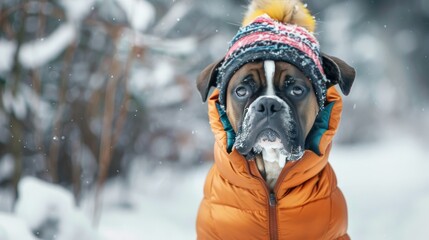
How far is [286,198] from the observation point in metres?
2.34

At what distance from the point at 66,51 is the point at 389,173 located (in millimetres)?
2168

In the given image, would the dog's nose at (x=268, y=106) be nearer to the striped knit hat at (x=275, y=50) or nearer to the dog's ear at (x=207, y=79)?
the striped knit hat at (x=275, y=50)

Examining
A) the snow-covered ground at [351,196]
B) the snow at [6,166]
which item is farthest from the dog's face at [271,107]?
the snow at [6,166]

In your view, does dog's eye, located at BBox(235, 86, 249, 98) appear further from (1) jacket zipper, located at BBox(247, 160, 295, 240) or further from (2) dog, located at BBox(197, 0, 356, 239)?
(1) jacket zipper, located at BBox(247, 160, 295, 240)

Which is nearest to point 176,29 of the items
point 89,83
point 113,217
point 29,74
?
point 89,83

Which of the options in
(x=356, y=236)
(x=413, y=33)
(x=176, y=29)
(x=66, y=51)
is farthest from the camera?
(x=413, y=33)

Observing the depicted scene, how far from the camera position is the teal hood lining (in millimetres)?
2334

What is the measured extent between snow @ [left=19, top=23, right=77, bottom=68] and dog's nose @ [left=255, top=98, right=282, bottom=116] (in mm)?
2009

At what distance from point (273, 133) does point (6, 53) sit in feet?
6.99

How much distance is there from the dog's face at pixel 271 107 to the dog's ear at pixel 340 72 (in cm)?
12

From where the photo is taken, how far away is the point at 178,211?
409 centimetres

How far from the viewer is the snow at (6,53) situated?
376cm

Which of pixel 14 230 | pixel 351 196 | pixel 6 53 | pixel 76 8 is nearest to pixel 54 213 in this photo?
pixel 14 230

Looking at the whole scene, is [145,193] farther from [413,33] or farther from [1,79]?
[413,33]
